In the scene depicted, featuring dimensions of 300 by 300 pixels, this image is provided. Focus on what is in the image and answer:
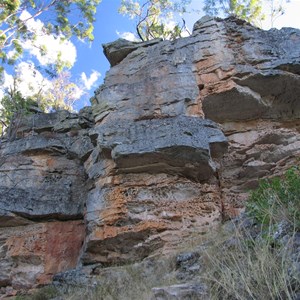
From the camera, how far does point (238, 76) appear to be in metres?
8.92

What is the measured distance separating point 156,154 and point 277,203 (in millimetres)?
3545

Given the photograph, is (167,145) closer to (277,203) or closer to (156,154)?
(156,154)

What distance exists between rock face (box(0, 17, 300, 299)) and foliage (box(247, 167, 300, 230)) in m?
2.60

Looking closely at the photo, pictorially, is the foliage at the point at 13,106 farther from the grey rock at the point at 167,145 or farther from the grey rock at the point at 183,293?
the grey rock at the point at 183,293

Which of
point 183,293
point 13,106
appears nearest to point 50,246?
point 183,293

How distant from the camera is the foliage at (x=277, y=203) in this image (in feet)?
12.6

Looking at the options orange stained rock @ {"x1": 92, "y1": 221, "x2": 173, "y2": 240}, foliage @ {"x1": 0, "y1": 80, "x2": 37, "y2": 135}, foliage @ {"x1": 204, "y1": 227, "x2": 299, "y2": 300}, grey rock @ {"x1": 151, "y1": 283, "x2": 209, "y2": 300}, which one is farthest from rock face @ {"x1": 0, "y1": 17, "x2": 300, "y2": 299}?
foliage @ {"x1": 204, "y1": 227, "x2": 299, "y2": 300}

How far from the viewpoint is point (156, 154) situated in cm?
750

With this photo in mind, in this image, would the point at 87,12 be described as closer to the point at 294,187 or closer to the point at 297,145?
the point at 297,145

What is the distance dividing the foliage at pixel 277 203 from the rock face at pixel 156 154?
260cm

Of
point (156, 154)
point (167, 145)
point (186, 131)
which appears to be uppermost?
point (186, 131)

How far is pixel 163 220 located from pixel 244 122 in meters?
3.74

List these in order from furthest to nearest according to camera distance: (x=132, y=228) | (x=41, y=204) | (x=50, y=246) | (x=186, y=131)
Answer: (x=41, y=204), (x=50, y=246), (x=186, y=131), (x=132, y=228)

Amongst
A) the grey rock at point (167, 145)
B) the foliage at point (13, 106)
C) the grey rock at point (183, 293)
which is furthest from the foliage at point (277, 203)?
the foliage at point (13, 106)
